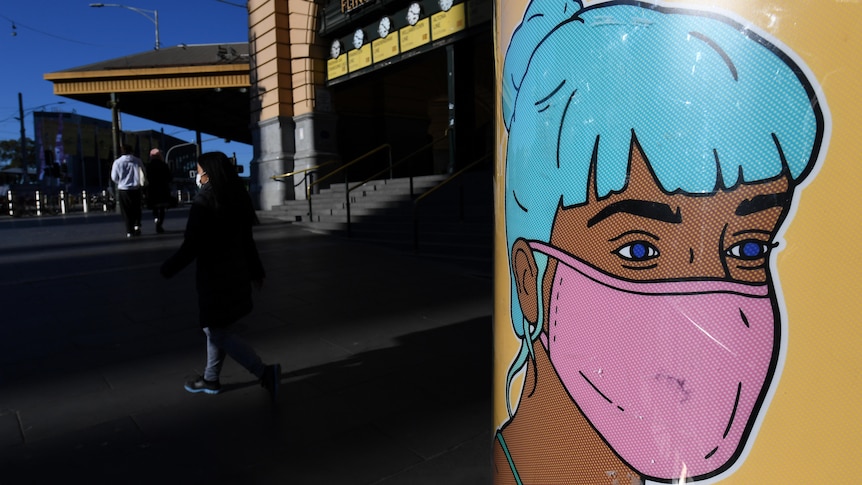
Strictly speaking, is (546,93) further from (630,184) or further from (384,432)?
(384,432)

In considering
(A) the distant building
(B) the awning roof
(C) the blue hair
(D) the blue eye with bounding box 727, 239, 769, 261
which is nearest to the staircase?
(C) the blue hair

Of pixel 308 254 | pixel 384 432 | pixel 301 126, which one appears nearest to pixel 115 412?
pixel 384 432

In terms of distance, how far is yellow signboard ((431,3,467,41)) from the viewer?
41.7 feet

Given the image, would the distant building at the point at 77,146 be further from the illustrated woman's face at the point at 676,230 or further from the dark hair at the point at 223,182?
the illustrated woman's face at the point at 676,230

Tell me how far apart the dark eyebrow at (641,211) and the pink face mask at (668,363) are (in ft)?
0.41

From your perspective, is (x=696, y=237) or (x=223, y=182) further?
(x=223, y=182)

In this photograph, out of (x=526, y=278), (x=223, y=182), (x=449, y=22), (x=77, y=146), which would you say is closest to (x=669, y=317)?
(x=526, y=278)

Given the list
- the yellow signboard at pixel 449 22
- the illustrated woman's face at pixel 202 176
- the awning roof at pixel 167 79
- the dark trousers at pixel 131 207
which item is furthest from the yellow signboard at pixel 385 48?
the illustrated woman's face at pixel 202 176

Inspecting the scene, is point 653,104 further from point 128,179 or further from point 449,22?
point 449,22

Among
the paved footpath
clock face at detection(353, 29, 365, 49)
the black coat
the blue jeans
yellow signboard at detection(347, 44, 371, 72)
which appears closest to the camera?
the paved footpath

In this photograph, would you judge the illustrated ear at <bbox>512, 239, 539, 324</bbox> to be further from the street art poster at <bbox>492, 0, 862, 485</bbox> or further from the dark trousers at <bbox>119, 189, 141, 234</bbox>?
the dark trousers at <bbox>119, 189, 141, 234</bbox>

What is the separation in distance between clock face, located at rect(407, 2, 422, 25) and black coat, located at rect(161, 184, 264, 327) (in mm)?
11878

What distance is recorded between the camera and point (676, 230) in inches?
44.5

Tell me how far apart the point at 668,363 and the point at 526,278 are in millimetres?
415
